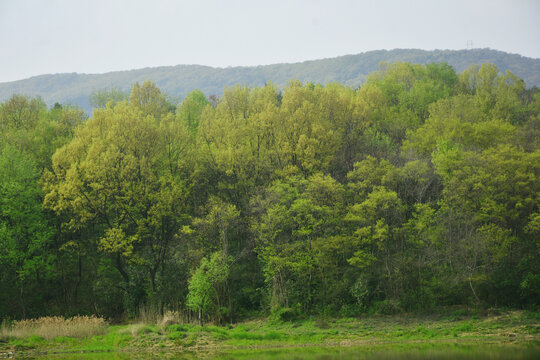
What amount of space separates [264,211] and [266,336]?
12.7m

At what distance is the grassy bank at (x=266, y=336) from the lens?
31.5 m

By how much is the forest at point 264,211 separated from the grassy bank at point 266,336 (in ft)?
13.0

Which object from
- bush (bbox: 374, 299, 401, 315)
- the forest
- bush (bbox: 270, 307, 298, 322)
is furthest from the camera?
bush (bbox: 270, 307, 298, 322)

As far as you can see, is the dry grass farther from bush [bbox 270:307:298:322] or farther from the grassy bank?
bush [bbox 270:307:298:322]

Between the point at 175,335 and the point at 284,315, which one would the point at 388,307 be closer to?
the point at 284,315

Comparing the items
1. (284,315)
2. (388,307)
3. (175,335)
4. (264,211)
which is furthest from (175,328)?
(388,307)

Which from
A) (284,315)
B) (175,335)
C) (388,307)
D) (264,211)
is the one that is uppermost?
(264,211)

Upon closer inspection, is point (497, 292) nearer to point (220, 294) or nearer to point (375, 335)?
point (375, 335)

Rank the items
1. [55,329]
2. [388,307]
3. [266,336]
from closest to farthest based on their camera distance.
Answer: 1. [55,329]
2. [266,336]
3. [388,307]

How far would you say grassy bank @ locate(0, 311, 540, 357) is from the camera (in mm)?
31484

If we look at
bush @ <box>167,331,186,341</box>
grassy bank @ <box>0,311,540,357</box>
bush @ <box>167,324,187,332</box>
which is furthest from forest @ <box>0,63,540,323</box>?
bush @ <box>167,331,186,341</box>

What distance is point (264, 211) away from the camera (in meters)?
44.5

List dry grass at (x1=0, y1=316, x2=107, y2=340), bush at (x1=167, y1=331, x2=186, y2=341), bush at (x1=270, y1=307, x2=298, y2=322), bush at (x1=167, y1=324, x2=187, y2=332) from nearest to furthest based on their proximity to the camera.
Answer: bush at (x1=167, y1=331, x2=186, y2=341) → dry grass at (x1=0, y1=316, x2=107, y2=340) → bush at (x1=167, y1=324, x2=187, y2=332) → bush at (x1=270, y1=307, x2=298, y2=322)

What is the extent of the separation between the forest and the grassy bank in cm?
395
